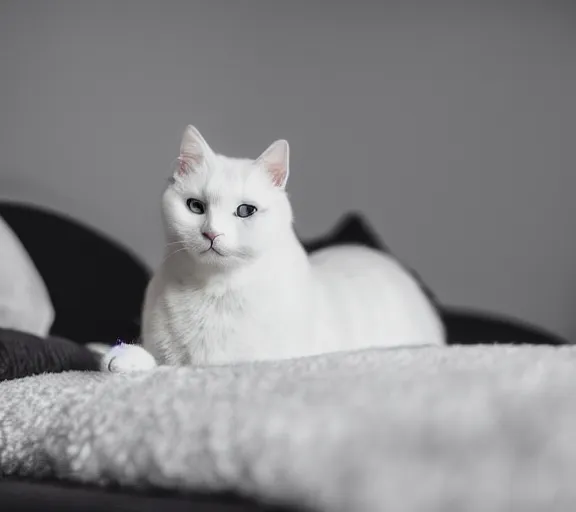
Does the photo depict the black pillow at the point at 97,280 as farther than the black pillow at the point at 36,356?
Yes

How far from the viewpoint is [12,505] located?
0.48 meters

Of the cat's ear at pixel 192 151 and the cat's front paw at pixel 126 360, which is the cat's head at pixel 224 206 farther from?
the cat's front paw at pixel 126 360

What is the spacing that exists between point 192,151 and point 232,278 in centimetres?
21

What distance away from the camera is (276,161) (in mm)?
1104

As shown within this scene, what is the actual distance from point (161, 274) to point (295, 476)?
0.69 metres

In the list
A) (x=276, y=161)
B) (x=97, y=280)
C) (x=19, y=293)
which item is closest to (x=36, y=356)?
(x=19, y=293)

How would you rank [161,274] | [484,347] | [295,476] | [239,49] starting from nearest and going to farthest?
[295,476]
[484,347]
[161,274]
[239,49]

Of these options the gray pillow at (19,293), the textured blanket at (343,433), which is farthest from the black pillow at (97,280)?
the textured blanket at (343,433)

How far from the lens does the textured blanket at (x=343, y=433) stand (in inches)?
16.7

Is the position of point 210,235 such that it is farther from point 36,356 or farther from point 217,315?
point 36,356

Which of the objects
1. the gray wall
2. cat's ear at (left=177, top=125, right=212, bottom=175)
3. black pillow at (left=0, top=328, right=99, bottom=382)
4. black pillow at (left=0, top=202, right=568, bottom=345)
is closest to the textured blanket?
black pillow at (left=0, top=328, right=99, bottom=382)

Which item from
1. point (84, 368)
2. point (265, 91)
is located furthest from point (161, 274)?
point (265, 91)

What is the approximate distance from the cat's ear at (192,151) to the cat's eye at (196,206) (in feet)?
0.20

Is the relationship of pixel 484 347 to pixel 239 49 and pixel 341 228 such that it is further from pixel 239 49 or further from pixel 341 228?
pixel 239 49
